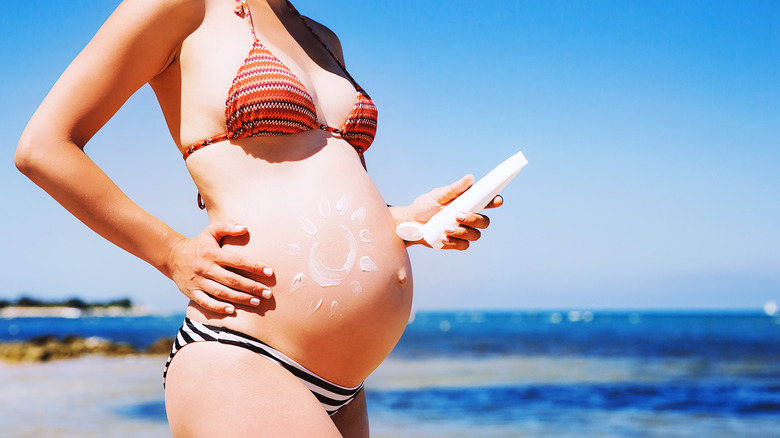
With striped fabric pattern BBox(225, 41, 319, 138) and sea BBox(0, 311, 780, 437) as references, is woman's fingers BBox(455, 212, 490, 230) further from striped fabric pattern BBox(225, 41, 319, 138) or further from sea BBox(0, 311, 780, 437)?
sea BBox(0, 311, 780, 437)

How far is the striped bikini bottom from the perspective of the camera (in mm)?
1516

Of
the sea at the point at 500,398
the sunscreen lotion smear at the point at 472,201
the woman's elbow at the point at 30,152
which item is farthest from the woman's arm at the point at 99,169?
the sea at the point at 500,398

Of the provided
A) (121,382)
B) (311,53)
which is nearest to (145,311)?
(121,382)

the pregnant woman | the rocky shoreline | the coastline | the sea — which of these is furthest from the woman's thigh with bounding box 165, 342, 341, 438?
the coastline

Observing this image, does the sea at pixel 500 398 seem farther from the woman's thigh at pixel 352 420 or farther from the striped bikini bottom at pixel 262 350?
the striped bikini bottom at pixel 262 350

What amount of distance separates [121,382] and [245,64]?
1322 centimetres

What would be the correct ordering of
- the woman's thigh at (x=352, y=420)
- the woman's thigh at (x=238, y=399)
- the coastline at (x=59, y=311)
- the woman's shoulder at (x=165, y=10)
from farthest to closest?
1. the coastline at (x=59, y=311)
2. the woman's thigh at (x=352, y=420)
3. the woman's shoulder at (x=165, y=10)
4. the woman's thigh at (x=238, y=399)

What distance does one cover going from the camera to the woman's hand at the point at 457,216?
5.77 ft

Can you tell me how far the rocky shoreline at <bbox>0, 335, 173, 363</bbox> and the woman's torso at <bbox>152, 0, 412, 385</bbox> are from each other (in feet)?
57.1

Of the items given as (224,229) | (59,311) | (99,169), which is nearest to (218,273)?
(224,229)

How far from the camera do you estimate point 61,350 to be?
1822 centimetres

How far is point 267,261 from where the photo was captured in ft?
5.19

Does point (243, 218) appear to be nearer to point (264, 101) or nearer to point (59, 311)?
point (264, 101)

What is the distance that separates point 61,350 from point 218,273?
62.3 feet
